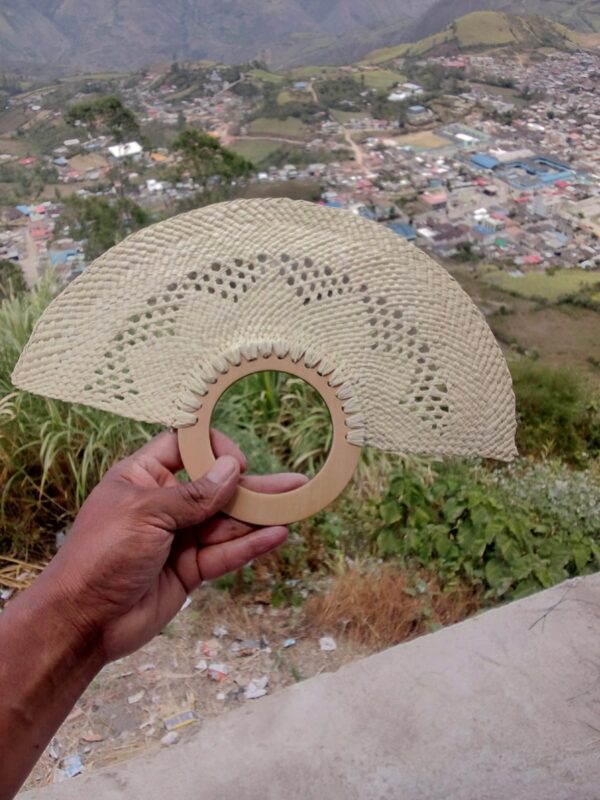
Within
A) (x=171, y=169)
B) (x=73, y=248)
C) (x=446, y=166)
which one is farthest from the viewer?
(x=446, y=166)

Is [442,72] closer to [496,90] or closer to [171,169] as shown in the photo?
[496,90]

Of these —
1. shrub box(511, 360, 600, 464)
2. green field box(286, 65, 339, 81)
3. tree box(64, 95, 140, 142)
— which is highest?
tree box(64, 95, 140, 142)

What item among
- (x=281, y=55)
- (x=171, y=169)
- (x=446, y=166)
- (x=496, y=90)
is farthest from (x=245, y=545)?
(x=281, y=55)

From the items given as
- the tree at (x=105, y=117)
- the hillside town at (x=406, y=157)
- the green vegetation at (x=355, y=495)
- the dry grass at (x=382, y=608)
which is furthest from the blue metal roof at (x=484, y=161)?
the dry grass at (x=382, y=608)

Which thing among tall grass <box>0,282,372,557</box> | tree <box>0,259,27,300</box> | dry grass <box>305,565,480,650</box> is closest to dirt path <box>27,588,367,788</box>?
dry grass <box>305,565,480,650</box>

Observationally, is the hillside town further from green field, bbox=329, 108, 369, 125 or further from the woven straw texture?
the woven straw texture

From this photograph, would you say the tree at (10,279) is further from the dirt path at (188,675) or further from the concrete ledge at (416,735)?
the concrete ledge at (416,735)
